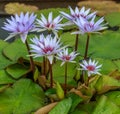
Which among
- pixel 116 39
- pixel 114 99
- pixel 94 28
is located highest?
pixel 94 28

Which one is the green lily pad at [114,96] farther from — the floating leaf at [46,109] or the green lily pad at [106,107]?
the floating leaf at [46,109]

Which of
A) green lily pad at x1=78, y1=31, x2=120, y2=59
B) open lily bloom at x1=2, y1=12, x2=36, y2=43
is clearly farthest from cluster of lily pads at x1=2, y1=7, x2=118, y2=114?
green lily pad at x1=78, y1=31, x2=120, y2=59

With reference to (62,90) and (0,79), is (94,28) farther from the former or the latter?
(0,79)

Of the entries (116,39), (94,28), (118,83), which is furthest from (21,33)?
(116,39)

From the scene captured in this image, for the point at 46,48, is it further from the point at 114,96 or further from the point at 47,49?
the point at 114,96

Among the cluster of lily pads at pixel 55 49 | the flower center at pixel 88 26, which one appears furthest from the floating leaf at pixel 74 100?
the flower center at pixel 88 26

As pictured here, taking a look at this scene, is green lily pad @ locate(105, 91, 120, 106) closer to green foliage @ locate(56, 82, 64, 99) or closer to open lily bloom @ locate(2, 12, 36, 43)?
green foliage @ locate(56, 82, 64, 99)
